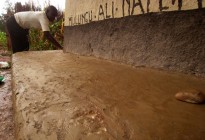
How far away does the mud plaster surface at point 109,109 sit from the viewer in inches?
39.0

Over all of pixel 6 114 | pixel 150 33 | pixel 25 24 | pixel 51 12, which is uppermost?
pixel 51 12

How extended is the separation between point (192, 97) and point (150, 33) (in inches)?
38.3

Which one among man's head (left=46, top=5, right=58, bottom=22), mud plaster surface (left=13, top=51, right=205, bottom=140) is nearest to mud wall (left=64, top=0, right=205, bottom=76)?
mud plaster surface (left=13, top=51, right=205, bottom=140)

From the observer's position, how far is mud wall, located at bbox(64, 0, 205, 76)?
1791mm

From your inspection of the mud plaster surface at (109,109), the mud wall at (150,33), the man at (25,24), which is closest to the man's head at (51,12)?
the man at (25,24)

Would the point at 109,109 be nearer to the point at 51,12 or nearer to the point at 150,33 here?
the point at 150,33

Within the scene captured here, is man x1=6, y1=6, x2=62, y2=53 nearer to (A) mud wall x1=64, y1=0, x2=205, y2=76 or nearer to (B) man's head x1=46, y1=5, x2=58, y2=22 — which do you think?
(B) man's head x1=46, y1=5, x2=58, y2=22

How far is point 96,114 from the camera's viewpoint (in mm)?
1195

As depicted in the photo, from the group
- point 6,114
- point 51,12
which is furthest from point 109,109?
point 51,12

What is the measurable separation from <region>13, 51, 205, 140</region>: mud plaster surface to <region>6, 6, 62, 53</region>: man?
286 centimetres

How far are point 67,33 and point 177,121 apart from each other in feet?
12.5

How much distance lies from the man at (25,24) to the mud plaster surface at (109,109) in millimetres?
2864

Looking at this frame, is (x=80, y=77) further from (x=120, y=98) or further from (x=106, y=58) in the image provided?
(x=106, y=58)

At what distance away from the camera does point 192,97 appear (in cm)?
132
